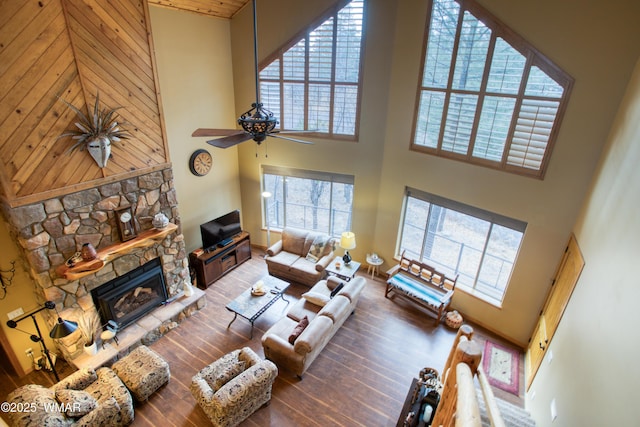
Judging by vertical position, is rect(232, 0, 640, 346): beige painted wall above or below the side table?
above

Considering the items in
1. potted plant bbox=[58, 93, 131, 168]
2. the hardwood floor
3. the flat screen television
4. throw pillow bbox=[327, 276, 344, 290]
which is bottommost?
the hardwood floor

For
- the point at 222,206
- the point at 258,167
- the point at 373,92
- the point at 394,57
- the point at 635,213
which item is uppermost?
the point at 394,57

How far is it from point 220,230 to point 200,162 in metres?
1.55

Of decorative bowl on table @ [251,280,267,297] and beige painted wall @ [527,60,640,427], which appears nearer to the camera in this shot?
beige painted wall @ [527,60,640,427]

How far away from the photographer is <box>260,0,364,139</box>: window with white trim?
247 inches

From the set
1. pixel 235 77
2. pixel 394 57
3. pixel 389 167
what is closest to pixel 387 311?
pixel 389 167

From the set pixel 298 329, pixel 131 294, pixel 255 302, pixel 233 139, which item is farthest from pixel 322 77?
pixel 131 294

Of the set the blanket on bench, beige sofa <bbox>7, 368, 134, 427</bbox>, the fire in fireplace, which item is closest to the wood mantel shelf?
the fire in fireplace

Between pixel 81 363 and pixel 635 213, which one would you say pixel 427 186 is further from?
pixel 81 363

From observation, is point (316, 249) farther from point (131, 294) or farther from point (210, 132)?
point (210, 132)

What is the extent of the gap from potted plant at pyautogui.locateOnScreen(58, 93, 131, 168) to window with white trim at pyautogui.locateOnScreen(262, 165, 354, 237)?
3734mm

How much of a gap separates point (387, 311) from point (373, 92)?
441 cm

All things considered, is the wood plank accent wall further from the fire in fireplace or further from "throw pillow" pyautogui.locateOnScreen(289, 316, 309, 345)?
"throw pillow" pyautogui.locateOnScreen(289, 316, 309, 345)

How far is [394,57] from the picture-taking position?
6043mm
